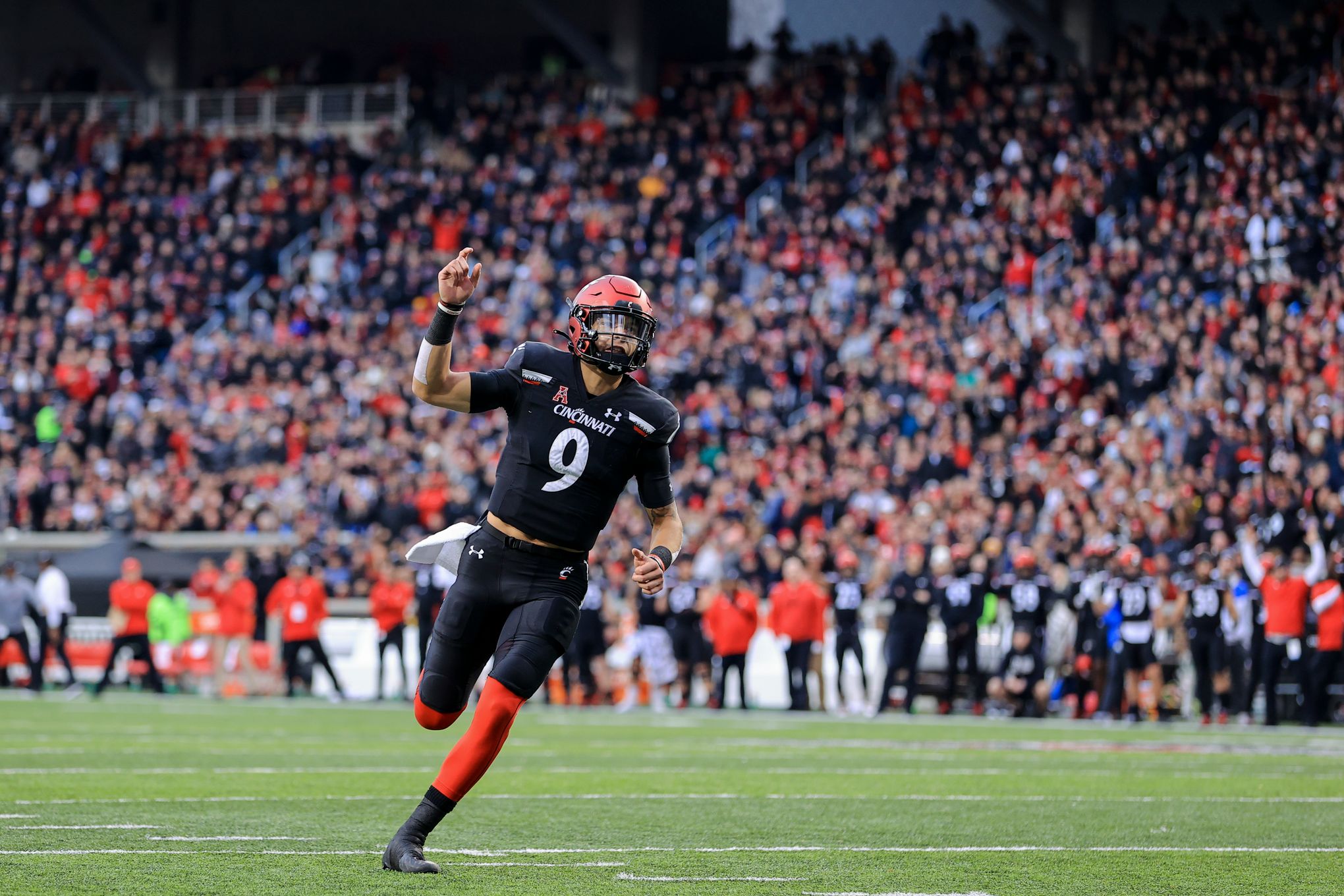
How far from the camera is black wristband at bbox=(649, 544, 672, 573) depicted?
6.44 m

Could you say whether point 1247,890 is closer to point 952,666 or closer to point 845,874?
point 845,874

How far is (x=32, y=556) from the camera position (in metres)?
26.1

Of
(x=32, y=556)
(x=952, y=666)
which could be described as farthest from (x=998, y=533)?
(x=32, y=556)

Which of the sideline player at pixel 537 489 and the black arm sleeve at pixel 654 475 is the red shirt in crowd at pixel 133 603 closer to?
the sideline player at pixel 537 489

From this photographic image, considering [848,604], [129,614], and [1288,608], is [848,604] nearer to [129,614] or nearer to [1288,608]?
[1288,608]

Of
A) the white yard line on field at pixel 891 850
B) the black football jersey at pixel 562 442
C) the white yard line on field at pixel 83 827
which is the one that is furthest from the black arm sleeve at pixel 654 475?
the white yard line on field at pixel 83 827

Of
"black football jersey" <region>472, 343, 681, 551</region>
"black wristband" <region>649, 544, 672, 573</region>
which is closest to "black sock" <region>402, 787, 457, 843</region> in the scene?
"black football jersey" <region>472, 343, 681, 551</region>

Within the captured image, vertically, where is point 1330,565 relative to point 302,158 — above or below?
below

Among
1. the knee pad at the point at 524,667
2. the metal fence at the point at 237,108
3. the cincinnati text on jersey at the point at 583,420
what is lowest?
the knee pad at the point at 524,667

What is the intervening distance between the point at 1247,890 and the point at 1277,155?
19.0 m

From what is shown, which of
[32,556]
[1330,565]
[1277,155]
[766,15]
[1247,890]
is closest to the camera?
[1247,890]

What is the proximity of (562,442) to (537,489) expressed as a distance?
179 mm

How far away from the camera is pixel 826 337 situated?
25.5 metres

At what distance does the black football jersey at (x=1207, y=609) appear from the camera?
1800 centimetres
